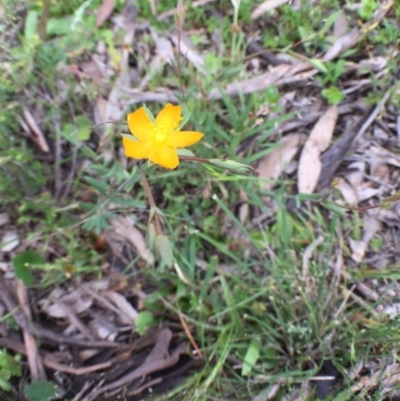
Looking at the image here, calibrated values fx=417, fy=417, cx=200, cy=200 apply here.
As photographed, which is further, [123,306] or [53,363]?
[123,306]

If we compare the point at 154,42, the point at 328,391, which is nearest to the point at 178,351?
the point at 328,391

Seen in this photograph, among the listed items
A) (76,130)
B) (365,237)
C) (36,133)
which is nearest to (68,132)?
(76,130)

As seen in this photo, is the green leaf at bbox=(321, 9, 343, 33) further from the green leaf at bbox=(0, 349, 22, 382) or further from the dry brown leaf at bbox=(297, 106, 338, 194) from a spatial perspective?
the green leaf at bbox=(0, 349, 22, 382)

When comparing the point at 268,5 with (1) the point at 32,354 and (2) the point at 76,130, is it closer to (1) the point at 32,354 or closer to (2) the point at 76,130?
(2) the point at 76,130

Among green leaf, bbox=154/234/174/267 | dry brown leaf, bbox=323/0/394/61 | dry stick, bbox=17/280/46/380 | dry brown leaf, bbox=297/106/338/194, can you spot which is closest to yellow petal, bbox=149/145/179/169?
green leaf, bbox=154/234/174/267

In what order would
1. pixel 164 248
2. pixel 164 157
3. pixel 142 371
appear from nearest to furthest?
pixel 164 157 < pixel 164 248 < pixel 142 371

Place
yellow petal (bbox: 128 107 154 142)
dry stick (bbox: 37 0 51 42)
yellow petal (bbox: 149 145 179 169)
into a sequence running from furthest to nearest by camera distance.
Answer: dry stick (bbox: 37 0 51 42)
yellow petal (bbox: 128 107 154 142)
yellow petal (bbox: 149 145 179 169)

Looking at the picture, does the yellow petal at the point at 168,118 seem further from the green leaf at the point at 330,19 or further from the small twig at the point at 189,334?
the green leaf at the point at 330,19
